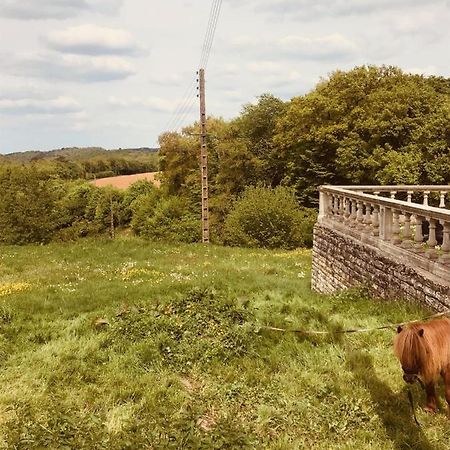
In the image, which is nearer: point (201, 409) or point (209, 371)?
point (201, 409)

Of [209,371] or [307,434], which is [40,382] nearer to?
[209,371]

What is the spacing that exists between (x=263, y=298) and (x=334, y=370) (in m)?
5.02

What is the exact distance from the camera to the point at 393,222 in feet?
38.7

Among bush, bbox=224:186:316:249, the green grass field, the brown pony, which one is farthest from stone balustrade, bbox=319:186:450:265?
bush, bbox=224:186:316:249

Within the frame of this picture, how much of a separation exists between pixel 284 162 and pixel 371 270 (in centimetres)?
4002

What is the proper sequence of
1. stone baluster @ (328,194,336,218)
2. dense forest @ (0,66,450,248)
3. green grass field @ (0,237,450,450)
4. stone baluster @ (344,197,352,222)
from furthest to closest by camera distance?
dense forest @ (0,66,450,248) → stone baluster @ (328,194,336,218) → stone baluster @ (344,197,352,222) → green grass field @ (0,237,450,450)

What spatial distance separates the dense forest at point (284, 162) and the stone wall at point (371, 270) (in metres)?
20.6

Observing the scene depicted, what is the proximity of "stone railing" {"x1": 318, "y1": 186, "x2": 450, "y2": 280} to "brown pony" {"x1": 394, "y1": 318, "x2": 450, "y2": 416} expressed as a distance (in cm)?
417

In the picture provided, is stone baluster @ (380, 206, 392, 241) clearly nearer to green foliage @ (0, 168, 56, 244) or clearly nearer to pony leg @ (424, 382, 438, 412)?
pony leg @ (424, 382, 438, 412)

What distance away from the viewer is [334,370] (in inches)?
328

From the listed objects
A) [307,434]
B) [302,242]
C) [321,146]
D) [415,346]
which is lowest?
[302,242]

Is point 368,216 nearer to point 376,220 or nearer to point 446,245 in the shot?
point 376,220

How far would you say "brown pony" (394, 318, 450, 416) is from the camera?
17.0ft

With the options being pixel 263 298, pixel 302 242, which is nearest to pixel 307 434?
pixel 263 298
